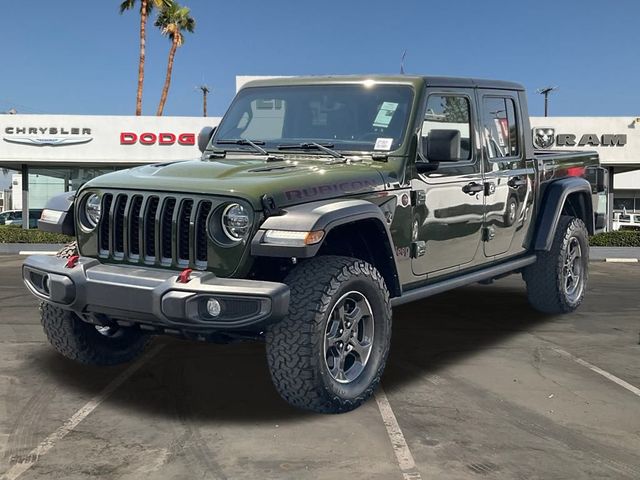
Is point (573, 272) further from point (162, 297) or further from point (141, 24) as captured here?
point (141, 24)

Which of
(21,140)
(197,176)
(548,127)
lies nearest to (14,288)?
(197,176)

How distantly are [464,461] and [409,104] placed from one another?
105 inches

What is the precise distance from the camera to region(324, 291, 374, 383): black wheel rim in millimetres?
4258

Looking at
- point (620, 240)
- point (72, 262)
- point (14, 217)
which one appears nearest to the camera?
point (72, 262)

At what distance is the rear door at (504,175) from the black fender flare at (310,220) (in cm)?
191

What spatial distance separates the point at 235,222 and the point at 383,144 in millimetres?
1512

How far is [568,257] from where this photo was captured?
7516 mm

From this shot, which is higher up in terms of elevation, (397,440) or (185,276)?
(185,276)

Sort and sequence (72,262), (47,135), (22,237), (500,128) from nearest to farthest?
1. (72,262)
2. (500,128)
3. (22,237)
4. (47,135)

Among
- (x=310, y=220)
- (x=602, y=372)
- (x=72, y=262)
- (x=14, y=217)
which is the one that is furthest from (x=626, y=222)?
(x=72, y=262)

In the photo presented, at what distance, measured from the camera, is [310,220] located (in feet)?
12.7

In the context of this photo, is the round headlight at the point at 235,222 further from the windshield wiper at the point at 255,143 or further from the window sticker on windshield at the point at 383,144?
the window sticker on windshield at the point at 383,144

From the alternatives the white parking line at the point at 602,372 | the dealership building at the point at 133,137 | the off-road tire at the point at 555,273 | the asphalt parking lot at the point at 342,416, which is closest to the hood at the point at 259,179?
the asphalt parking lot at the point at 342,416

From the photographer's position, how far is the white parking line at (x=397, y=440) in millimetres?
3359
